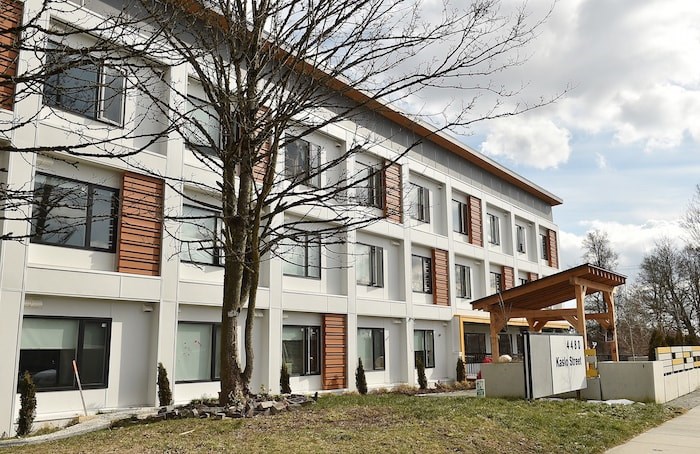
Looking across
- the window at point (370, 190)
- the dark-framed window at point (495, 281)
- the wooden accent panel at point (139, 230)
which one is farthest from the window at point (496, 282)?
the wooden accent panel at point (139, 230)

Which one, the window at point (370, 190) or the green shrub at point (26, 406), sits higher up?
the window at point (370, 190)

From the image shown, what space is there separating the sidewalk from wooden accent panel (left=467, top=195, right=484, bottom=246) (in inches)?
706

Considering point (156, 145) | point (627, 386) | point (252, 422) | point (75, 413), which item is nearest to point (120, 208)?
point (156, 145)

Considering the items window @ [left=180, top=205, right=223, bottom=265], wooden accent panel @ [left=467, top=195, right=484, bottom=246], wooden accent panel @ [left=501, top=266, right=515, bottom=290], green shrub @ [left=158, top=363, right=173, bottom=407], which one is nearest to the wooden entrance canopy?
wooden accent panel @ [left=467, top=195, right=484, bottom=246]

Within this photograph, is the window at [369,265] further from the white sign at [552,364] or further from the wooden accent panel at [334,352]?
the white sign at [552,364]

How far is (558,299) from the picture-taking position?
22578 mm

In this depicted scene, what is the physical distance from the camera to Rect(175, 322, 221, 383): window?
55.0 ft

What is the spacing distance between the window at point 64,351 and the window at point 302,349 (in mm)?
6356

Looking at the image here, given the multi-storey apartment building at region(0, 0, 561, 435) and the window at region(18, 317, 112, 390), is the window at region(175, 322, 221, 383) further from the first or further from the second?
the window at region(18, 317, 112, 390)

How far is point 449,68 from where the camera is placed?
8711 mm

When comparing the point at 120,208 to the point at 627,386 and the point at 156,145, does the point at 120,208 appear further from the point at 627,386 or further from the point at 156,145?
the point at 627,386

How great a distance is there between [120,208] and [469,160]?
812 inches

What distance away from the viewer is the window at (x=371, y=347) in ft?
77.5

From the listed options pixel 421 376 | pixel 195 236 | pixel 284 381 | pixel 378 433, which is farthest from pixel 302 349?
pixel 378 433
